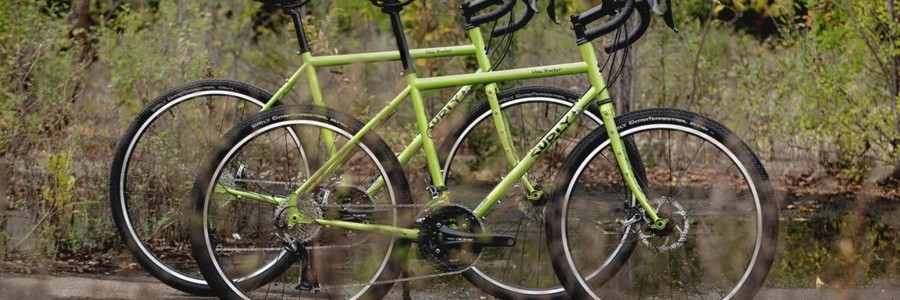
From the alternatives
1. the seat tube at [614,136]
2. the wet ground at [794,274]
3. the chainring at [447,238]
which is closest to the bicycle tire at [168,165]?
the wet ground at [794,274]

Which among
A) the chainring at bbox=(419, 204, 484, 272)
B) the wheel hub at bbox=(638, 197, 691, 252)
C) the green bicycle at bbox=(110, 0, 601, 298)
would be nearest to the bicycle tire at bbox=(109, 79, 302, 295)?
the green bicycle at bbox=(110, 0, 601, 298)

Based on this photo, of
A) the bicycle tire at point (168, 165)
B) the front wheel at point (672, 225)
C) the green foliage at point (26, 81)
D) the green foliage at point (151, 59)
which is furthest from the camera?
the green foliage at point (151, 59)

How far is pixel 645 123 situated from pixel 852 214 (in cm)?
345

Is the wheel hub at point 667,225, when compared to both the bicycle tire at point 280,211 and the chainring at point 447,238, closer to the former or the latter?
the chainring at point 447,238

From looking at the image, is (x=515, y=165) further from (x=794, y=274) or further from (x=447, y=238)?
(x=794, y=274)

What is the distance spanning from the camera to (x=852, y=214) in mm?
7609

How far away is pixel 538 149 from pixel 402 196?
506 millimetres

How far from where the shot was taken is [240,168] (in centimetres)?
486

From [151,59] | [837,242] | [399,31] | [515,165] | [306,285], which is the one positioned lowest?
[306,285]

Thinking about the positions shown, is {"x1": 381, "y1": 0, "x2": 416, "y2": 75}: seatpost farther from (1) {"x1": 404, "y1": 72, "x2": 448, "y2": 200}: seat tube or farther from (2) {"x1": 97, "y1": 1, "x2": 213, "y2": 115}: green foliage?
(2) {"x1": 97, "y1": 1, "x2": 213, "y2": 115}: green foliage

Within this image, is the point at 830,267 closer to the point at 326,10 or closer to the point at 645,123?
the point at 645,123

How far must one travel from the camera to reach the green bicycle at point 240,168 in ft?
16.6

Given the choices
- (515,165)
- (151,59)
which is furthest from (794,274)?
(151,59)

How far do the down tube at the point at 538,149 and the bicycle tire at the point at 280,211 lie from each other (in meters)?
0.28
